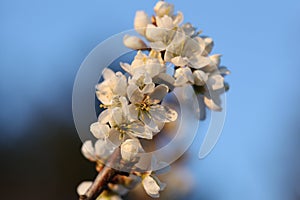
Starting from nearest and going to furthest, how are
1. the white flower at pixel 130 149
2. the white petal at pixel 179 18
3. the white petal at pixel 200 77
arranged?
1. the white flower at pixel 130 149
2. the white petal at pixel 200 77
3. the white petal at pixel 179 18

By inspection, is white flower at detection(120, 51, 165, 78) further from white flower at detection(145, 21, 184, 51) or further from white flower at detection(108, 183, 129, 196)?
white flower at detection(108, 183, 129, 196)

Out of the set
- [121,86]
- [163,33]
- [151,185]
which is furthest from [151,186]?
[163,33]

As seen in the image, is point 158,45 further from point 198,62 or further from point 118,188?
point 118,188

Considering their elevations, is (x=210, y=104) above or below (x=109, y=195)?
above

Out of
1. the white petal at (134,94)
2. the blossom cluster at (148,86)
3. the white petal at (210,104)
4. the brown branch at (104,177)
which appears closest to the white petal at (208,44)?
the blossom cluster at (148,86)

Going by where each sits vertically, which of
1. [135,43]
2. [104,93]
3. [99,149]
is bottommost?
[99,149]

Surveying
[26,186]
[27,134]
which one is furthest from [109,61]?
[27,134]

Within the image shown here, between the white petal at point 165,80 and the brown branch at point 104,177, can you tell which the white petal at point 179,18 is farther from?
the brown branch at point 104,177

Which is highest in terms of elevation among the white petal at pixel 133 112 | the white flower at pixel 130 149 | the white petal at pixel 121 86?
the white petal at pixel 121 86
